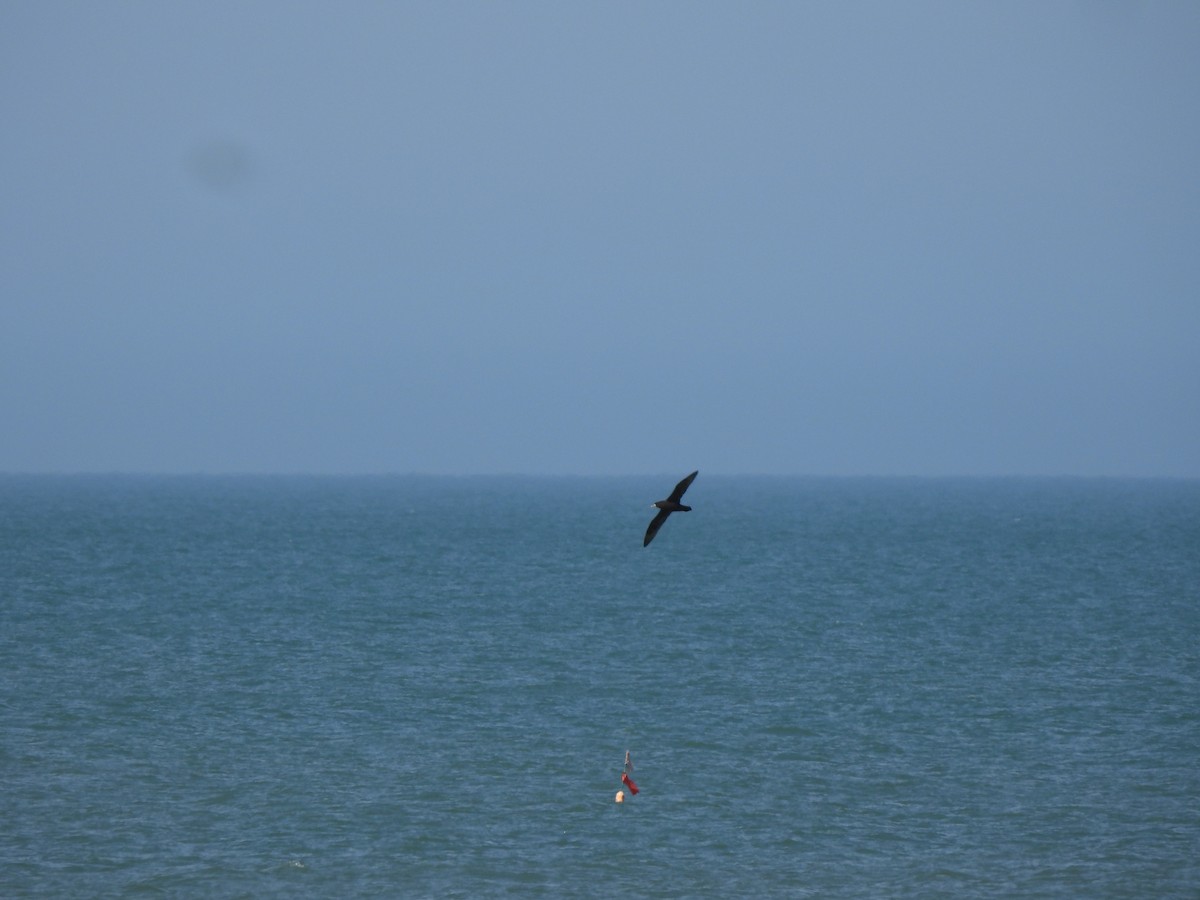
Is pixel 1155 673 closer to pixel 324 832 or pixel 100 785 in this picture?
pixel 324 832

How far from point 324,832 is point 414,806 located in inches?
98.8

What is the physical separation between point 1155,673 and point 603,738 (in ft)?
74.3

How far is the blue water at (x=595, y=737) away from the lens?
29.4 metres

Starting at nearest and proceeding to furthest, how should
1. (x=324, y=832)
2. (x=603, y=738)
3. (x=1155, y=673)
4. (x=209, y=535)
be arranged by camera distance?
(x=324, y=832) < (x=603, y=738) < (x=1155, y=673) < (x=209, y=535)

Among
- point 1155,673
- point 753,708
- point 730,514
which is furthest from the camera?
point 730,514

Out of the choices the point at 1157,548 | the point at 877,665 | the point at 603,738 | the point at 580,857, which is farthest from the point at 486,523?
the point at 580,857

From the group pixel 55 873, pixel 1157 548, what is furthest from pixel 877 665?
pixel 1157 548

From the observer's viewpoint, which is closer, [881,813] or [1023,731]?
[881,813]

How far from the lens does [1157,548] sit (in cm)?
11531

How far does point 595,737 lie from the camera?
131 ft

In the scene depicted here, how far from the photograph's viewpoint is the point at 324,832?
31281 mm

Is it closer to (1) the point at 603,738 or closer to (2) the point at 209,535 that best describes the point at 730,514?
(2) the point at 209,535

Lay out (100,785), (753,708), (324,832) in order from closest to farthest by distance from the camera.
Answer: (324,832)
(100,785)
(753,708)

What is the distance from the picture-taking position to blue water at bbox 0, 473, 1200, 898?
29.4m
